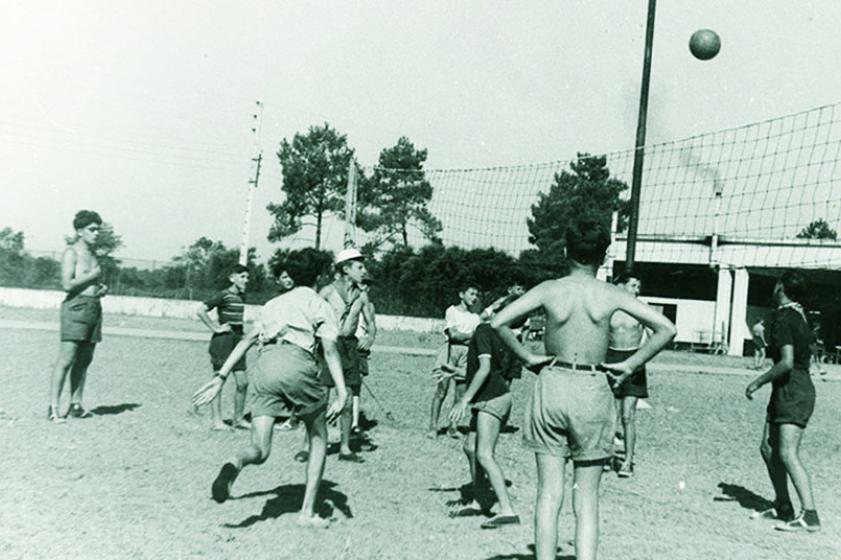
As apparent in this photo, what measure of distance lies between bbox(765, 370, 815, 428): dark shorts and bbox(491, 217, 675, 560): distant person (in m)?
2.22

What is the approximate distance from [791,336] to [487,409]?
2.16m

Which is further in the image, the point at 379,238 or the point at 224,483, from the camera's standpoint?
the point at 379,238

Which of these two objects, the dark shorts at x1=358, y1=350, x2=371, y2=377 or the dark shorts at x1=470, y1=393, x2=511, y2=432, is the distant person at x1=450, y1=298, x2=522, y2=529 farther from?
the dark shorts at x1=358, y1=350, x2=371, y2=377

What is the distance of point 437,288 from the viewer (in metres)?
36.8

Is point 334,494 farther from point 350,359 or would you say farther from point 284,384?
point 350,359

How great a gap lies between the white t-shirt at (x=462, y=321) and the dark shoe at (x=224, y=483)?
7.86 feet

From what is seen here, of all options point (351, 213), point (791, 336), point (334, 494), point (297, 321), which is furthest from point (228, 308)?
point (351, 213)


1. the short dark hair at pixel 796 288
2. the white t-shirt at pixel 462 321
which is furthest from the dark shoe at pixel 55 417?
the short dark hair at pixel 796 288

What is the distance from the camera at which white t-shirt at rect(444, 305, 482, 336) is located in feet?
22.4

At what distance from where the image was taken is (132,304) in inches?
1357

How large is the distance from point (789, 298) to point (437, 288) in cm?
3094

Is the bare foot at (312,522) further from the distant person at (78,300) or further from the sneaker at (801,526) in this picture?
the distant person at (78,300)

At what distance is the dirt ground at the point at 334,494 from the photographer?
4.68 meters

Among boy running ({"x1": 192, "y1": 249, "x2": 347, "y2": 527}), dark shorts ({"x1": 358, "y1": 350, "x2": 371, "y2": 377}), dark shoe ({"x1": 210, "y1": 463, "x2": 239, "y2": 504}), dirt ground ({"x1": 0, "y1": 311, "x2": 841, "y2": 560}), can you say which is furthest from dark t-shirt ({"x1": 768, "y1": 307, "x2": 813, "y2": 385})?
dark shorts ({"x1": 358, "y1": 350, "x2": 371, "y2": 377})
